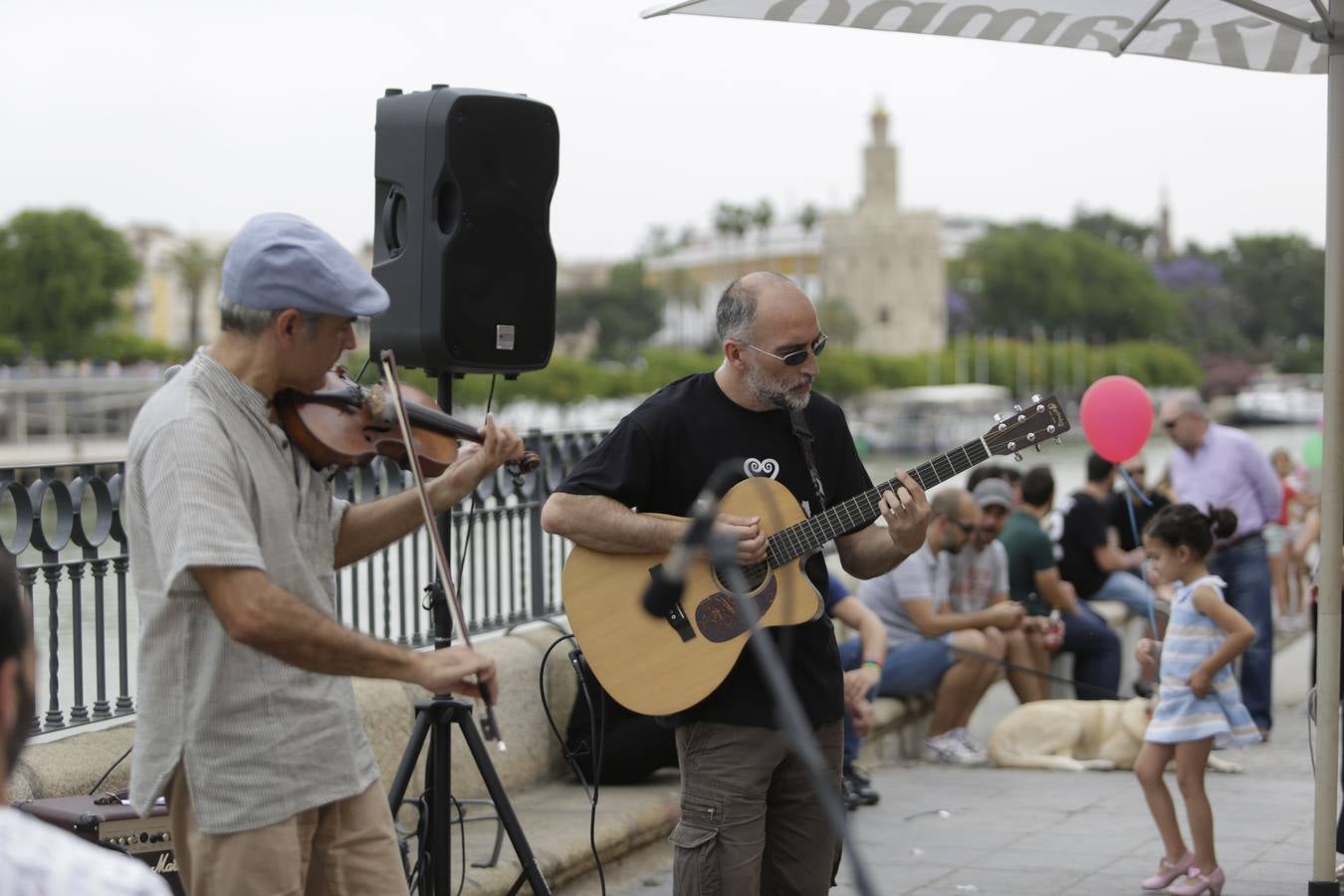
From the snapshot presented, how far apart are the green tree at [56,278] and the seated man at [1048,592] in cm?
9992

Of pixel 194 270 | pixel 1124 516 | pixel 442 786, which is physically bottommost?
pixel 442 786

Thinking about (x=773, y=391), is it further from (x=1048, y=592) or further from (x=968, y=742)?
(x=1048, y=592)

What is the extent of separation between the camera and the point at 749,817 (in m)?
4.01

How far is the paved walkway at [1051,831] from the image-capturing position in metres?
6.43

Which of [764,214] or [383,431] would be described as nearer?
[383,431]

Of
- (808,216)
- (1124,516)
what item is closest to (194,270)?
(808,216)

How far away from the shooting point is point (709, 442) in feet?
13.6

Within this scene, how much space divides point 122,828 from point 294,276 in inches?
67.3

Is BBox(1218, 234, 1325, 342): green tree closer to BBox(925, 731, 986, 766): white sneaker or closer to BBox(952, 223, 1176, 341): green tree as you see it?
BBox(952, 223, 1176, 341): green tree

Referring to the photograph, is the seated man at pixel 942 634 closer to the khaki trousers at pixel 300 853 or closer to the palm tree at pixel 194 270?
the khaki trousers at pixel 300 853

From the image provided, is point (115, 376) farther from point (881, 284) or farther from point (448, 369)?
point (448, 369)

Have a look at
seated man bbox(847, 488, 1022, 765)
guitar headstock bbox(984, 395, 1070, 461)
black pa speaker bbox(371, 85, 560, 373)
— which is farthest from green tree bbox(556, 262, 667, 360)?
guitar headstock bbox(984, 395, 1070, 461)

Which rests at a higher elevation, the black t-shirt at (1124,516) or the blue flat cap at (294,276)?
the blue flat cap at (294,276)

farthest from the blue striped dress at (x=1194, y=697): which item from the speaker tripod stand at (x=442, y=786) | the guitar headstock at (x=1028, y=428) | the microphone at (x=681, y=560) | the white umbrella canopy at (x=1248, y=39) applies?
the microphone at (x=681, y=560)
